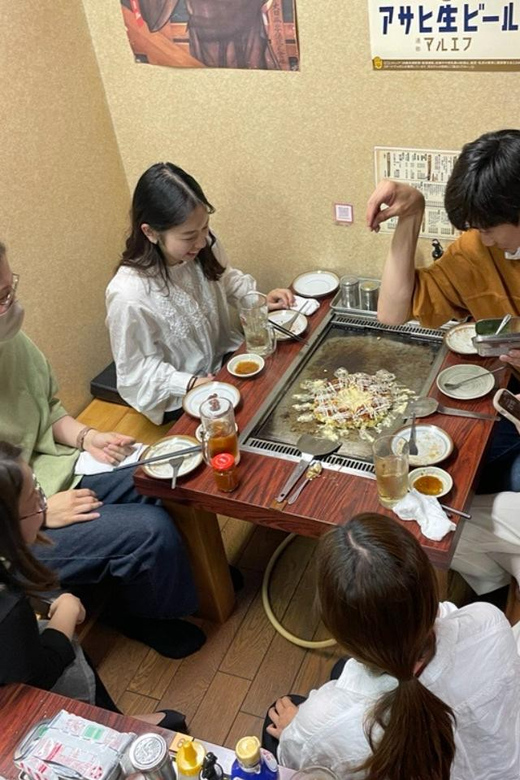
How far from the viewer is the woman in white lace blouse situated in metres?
1.99

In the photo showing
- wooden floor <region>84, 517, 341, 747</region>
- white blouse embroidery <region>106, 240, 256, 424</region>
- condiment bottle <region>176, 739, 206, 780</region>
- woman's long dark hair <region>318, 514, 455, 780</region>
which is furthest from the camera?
white blouse embroidery <region>106, 240, 256, 424</region>

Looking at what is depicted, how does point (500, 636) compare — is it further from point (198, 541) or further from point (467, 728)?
point (198, 541)

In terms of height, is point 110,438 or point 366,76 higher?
point 366,76

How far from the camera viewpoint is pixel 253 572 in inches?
91.1

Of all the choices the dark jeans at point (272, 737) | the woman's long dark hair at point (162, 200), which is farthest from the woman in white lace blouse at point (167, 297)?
the dark jeans at point (272, 737)

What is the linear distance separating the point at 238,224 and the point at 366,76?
0.76 metres

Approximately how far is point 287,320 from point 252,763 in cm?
143

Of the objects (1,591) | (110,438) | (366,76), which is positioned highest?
(366,76)

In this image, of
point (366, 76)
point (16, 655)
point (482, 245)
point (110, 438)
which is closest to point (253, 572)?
point (110, 438)

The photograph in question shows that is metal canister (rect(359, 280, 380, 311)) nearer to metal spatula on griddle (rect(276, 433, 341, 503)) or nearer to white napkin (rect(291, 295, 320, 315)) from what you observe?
white napkin (rect(291, 295, 320, 315))

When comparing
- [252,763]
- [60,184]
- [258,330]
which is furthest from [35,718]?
[60,184]

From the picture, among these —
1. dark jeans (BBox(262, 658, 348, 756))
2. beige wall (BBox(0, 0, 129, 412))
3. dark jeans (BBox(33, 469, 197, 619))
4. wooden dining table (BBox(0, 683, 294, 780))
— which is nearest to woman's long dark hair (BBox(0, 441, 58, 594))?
wooden dining table (BBox(0, 683, 294, 780))

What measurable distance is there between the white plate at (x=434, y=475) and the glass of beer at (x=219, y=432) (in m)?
0.44

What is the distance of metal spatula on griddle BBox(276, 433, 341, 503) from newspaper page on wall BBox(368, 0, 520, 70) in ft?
3.81
